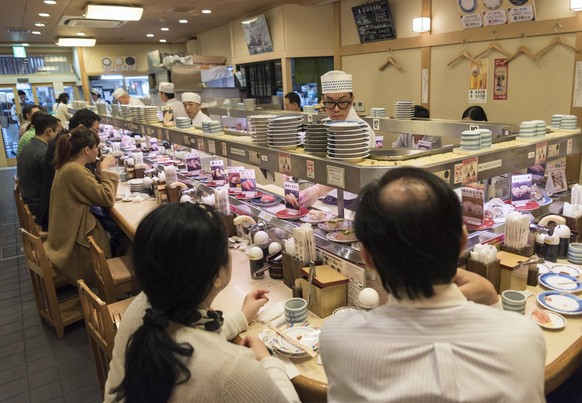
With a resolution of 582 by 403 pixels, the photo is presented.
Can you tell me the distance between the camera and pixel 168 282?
1.15m

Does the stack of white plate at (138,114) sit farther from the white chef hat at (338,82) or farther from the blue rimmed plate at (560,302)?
the blue rimmed plate at (560,302)

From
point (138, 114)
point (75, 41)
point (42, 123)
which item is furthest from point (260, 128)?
point (75, 41)

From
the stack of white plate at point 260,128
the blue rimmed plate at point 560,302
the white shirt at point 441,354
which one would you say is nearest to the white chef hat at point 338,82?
the stack of white plate at point 260,128

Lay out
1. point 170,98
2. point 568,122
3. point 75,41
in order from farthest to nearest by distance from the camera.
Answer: point 75,41
point 170,98
point 568,122

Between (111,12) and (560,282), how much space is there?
7958 millimetres

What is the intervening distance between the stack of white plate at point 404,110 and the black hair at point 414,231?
3.84 metres

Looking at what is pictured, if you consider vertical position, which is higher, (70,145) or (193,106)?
(193,106)

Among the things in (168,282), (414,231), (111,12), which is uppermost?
(111,12)

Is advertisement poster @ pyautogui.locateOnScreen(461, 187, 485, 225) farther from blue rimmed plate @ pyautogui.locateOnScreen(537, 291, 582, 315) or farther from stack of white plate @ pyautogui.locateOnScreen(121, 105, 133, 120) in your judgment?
stack of white plate @ pyautogui.locateOnScreen(121, 105, 133, 120)

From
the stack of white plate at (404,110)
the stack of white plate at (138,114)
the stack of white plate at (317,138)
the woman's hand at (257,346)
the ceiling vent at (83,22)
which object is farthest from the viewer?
the ceiling vent at (83,22)

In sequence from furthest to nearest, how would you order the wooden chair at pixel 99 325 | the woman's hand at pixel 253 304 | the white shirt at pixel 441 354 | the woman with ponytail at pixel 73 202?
the woman with ponytail at pixel 73 202, the wooden chair at pixel 99 325, the woman's hand at pixel 253 304, the white shirt at pixel 441 354

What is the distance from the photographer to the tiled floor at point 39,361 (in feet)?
9.32

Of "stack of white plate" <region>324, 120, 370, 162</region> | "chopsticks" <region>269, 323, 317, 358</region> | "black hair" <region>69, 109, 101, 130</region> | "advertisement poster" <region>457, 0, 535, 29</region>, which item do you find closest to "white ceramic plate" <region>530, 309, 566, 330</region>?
"chopsticks" <region>269, 323, 317, 358</region>

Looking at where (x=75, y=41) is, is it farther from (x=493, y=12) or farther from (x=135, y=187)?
(x=493, y=12)
